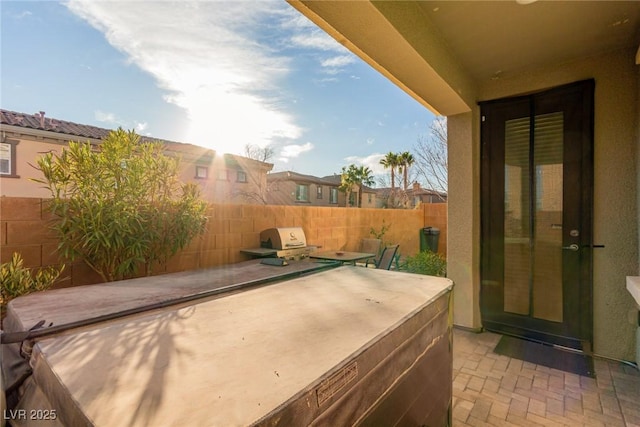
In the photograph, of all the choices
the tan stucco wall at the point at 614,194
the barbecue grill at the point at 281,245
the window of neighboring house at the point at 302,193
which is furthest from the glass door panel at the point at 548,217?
the window of neighboring house at the point at 302,193

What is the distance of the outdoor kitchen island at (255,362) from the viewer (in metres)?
0.71

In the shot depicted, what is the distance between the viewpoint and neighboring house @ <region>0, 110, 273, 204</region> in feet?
24.9

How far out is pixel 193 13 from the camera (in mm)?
3523

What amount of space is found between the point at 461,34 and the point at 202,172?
37.1 feet

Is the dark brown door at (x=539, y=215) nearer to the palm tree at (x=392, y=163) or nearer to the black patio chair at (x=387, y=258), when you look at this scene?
the black patio chair at (x=387, y=258)

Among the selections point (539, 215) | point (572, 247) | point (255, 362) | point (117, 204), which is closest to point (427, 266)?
point (539, 215)

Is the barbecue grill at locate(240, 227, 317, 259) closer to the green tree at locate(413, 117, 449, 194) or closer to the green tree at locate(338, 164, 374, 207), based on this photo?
the green tree at locate(413, 117, 449, 194)

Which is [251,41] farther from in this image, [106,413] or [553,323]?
[553,323]

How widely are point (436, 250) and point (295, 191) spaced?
12525 millimetres

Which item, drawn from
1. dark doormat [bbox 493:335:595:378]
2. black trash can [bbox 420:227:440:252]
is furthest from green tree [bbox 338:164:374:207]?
dark doormat [bbox 493:335:595:378]

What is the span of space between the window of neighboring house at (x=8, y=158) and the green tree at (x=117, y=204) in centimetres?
789

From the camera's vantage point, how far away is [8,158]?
7.61 m

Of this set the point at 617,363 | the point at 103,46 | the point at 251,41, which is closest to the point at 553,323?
the point at 617,363

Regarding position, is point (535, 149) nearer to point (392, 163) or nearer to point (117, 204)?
point (117, 204)
